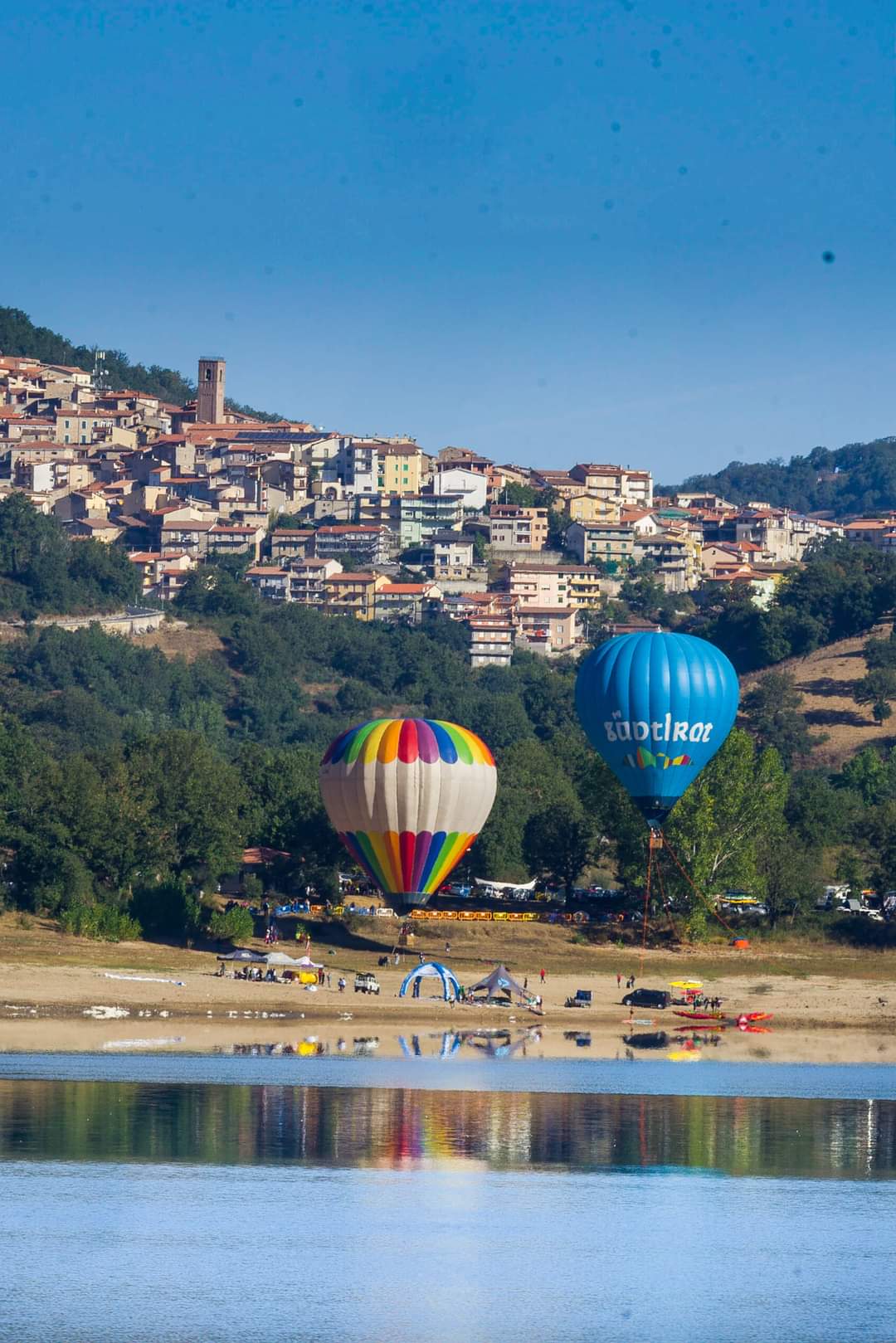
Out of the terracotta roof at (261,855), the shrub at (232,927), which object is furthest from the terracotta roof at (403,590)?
the shrub at (232,927)

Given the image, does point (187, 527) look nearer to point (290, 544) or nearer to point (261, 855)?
point (290, 544)

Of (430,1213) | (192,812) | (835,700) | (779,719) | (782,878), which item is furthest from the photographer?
(835,700)

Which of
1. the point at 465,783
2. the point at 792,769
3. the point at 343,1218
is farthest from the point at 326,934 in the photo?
the point at 792,769

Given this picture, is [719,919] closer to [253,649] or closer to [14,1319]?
[14,1319]

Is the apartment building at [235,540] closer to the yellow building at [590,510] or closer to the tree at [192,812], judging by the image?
the yellow building at [590,510]

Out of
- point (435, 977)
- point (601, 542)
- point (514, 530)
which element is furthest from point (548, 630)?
point (435, 977)

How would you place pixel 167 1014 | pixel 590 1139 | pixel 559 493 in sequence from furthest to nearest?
pixel 559 493 < pixel 167 1014 < pixel 590 1139
